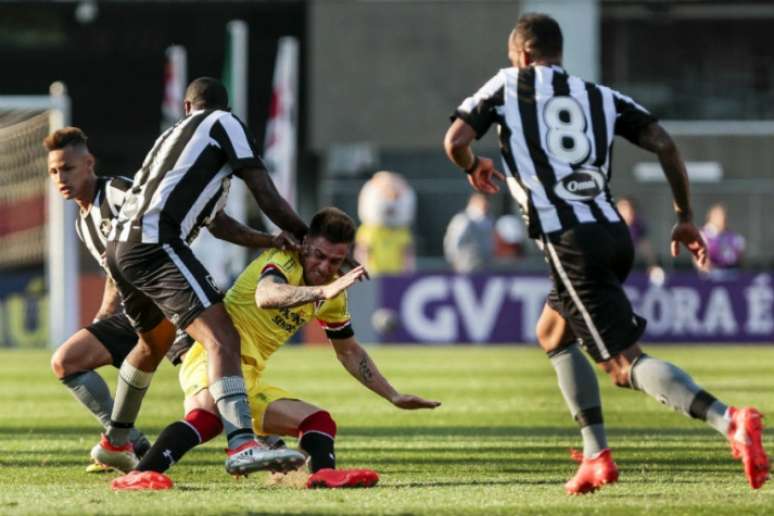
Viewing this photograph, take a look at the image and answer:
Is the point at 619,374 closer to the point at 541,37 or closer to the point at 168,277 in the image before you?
the point at 541,37

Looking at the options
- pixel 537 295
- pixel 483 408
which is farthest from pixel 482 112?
pixel 537 295

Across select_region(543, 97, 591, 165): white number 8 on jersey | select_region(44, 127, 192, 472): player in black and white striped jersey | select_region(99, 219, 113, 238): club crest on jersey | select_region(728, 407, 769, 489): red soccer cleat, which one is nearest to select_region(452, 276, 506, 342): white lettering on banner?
select_region(44, 127, 192, 472): player in black and white striped jersey

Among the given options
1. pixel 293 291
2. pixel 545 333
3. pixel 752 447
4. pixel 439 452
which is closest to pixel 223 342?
pixel 293 291

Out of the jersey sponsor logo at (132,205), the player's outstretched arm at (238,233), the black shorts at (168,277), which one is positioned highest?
the jersey sponsor logo at (132,205)

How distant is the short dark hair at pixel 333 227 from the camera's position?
7.41 m

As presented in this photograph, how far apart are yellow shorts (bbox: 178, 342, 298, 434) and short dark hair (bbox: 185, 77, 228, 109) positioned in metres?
1.09

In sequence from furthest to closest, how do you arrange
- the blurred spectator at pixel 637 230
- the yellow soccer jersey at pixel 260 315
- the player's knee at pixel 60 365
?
the blurred spectator at pixel 637 230, the player's knee at pixel 60 365, the yellow soccer jersey at pixel 260 315

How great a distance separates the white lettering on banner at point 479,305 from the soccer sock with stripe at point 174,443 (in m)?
14.9

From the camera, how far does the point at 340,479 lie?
7305 millimetres

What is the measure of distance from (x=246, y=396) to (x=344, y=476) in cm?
57

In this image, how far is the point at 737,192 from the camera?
113 feet

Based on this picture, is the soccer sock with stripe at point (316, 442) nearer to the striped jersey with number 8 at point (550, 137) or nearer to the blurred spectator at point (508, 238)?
the striped jersey with number 8 at point (550, 137)

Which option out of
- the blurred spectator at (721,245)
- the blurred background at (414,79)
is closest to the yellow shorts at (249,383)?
the blurred spectator at (721,245)

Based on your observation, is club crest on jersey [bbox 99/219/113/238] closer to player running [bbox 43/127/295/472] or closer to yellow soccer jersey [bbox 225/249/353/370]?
→ player running [bbox 43/127/295/472]
